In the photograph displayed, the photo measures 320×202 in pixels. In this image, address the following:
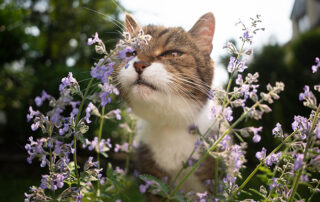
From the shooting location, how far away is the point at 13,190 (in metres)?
2.51

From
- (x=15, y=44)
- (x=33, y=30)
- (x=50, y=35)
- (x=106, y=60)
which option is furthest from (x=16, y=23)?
(x=106, y=60)

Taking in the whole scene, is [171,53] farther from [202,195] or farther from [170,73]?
[202,195]

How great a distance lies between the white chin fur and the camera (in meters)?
1.18

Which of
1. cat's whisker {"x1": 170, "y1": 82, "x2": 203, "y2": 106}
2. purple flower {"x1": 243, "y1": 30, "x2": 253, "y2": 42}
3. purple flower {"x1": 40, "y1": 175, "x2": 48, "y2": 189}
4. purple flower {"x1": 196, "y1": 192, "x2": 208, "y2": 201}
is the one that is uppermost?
purple flower {"x1": 243, "y1": 30, "x2": 253, "y2": 42}

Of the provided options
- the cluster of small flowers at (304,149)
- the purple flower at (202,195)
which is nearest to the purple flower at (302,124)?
the cluster of small flowers at (304,149)

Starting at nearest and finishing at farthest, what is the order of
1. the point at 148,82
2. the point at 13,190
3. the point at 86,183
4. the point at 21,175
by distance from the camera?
the point at 86,183
the point at 148,82
the point at 13,190
the point at 21,175

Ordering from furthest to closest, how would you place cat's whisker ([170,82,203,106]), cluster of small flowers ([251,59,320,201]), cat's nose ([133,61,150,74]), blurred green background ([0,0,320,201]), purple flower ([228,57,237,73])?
blurred green background ([0,0,320,201]), cat's whisker ([170,82,203,106]), cat's nose ([133,61,150,74]), purple flower ([228,57,237,73]), cluster of small flowers ([251,59,320,201])

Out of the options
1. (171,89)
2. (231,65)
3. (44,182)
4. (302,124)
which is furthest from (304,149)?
(44,182)

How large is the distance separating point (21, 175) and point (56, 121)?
301cm

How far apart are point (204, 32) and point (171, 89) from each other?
37cm

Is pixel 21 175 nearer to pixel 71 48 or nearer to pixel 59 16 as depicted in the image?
pixel 71 48

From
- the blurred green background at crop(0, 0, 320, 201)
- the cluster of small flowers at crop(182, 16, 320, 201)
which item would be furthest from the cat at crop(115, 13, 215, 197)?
the cluster of small flowers at crop(182, 16, 320, 201)

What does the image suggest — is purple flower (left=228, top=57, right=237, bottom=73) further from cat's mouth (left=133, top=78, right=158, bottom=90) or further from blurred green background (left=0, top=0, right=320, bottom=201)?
blurred green background (left=0, top=0, right=320, bottom=201)

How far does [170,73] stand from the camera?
121 centimetres
